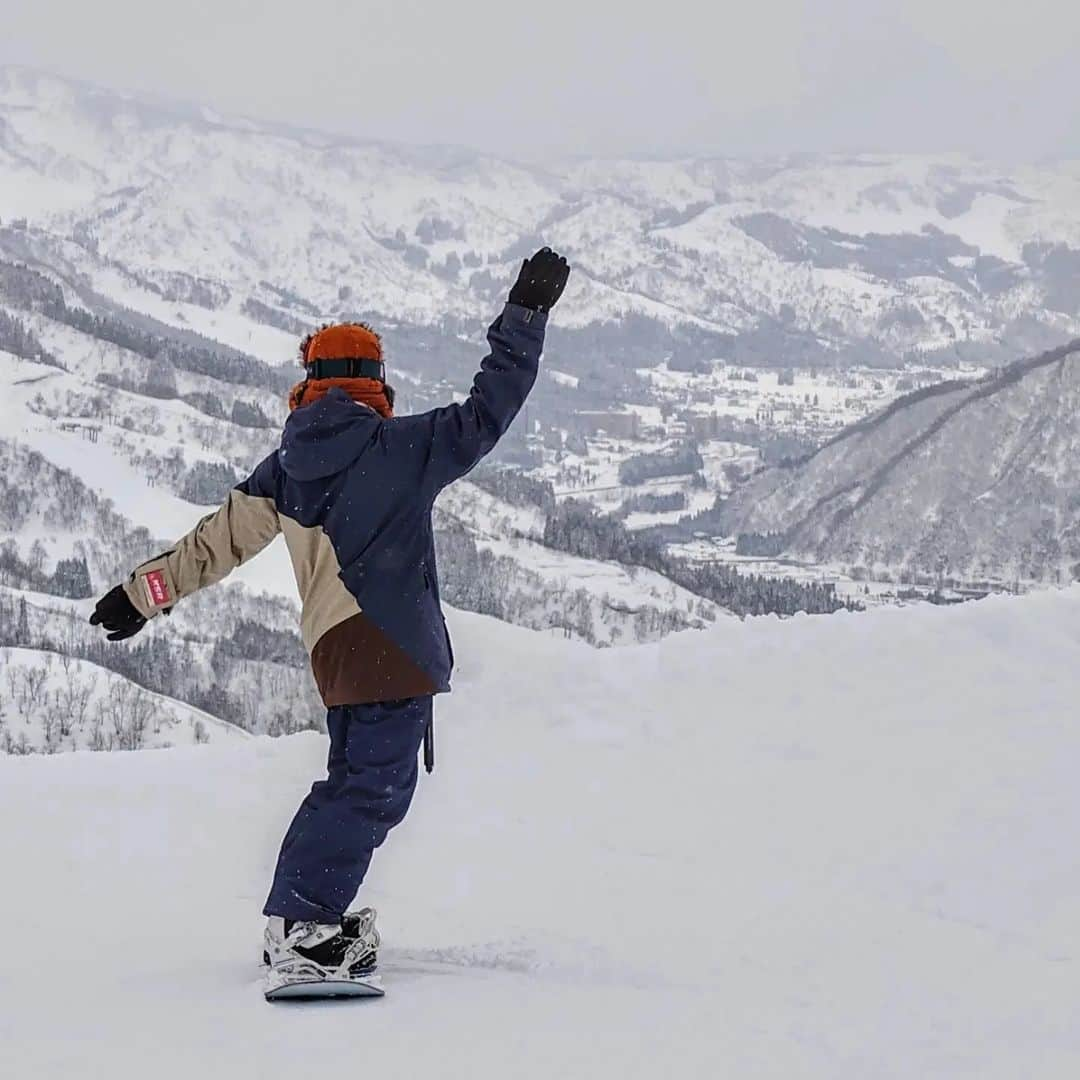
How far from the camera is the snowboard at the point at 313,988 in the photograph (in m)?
3.62

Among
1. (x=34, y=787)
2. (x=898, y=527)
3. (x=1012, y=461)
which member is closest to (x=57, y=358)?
(x=898, y=527)

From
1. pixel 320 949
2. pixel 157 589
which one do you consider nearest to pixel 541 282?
pixel 157 589

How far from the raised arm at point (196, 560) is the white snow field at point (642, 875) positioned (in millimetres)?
1184

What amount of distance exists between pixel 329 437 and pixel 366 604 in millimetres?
532

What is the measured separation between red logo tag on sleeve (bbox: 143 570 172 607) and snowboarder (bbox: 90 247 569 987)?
540mm

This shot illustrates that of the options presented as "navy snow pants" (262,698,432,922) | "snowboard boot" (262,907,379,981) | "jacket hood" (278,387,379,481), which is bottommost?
"snowboard boot" (262,907,379,981)

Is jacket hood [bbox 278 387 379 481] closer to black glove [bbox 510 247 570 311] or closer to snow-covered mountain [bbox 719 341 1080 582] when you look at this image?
black glove [bbox 510 247 570 311]

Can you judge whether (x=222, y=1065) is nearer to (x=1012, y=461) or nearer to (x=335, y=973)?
(x=335, y=973)

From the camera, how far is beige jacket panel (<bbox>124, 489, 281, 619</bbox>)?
13.6 ft

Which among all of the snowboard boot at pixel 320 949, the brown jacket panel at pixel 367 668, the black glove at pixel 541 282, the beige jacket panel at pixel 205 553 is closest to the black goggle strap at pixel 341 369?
the beige jacket panel at pixel 205 553

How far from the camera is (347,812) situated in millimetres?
3801

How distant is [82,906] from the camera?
197 inches

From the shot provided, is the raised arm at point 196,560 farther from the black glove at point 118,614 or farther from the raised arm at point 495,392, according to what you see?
the raised arm at point 495,392

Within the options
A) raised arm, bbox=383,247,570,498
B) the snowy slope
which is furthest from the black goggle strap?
the snowy slope
